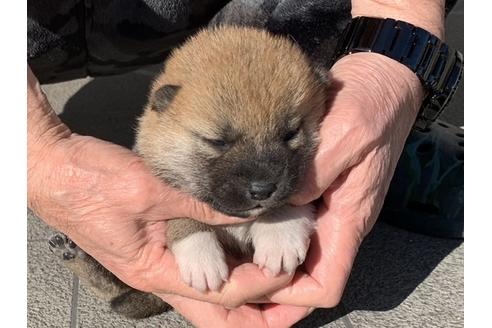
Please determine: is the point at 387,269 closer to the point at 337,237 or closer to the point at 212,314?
the point at 337,237

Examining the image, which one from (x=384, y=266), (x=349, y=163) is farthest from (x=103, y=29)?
(x=384, y=266)

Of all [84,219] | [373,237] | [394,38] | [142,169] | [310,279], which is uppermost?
[394,38]

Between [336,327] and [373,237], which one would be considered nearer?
[336,327]

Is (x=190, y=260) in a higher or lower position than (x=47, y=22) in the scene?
lower

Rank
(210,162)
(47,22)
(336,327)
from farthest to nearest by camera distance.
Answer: (47,22) → (336,327) → (210,162)

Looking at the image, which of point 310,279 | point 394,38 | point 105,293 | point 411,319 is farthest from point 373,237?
point 105,293

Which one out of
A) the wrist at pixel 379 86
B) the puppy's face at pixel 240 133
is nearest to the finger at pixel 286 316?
the puppy's face at pixel 240 133

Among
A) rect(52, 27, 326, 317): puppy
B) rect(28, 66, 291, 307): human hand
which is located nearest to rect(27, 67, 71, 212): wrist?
rect(28, 66, 291, 307): human hand

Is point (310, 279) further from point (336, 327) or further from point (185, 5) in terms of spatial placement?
point (185, 5)
